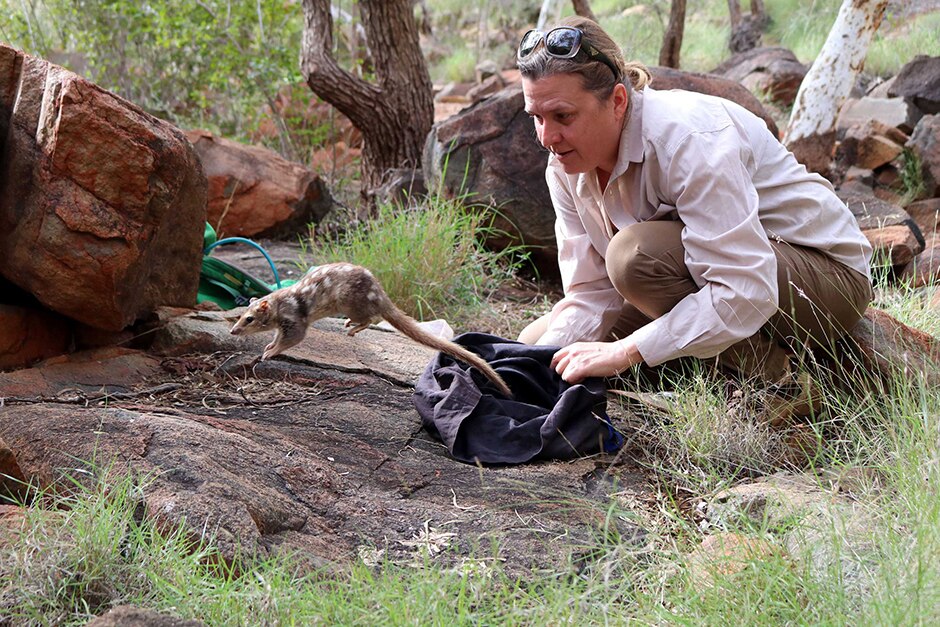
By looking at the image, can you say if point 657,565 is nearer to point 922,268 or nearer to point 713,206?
point 713,206

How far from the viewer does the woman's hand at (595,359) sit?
145 inches

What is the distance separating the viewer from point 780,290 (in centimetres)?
394

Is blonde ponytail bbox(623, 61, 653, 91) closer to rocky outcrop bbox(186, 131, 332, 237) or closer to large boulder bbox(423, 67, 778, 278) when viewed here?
large boulder bbox(423, 67, 778, 278)

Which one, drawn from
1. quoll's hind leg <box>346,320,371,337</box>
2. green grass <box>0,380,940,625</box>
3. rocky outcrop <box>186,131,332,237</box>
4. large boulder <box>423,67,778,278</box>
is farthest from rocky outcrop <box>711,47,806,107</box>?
green grass <box>0,380,940,625</box>

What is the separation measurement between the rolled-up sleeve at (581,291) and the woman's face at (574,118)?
57 centimetres

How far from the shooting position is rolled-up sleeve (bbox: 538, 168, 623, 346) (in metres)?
4.33

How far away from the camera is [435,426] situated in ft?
13.3

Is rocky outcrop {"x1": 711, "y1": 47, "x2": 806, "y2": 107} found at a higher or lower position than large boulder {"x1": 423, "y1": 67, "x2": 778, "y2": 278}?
lower

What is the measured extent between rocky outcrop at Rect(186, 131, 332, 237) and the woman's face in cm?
510

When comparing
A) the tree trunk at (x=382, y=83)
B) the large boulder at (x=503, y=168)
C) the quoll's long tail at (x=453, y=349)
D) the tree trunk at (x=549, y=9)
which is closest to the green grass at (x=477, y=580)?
the quoll's long tail at (x=453, y=349)

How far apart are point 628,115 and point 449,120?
4086 millimetres

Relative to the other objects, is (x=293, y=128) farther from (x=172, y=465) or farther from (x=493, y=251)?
(x=172, y=465)

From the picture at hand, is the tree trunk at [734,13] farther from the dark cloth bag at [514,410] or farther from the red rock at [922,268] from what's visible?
the dark cloth bag at [514,410]

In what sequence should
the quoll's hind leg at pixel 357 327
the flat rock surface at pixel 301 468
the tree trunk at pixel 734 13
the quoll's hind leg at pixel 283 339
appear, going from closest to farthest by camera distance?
the flat rock surface at pixel 301 468, the quoll's hind leg at pixel 283 339, the quoll's hind leg at pixel 357 327, the tree trunk at pixel 734 13
